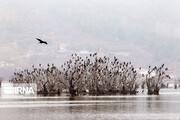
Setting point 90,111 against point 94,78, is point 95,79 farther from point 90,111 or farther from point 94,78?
point 90,111

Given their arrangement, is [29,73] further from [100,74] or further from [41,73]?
[100,74]

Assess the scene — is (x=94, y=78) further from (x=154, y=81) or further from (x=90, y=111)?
(x=90, y=111)

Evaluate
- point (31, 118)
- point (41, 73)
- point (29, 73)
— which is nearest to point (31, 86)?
point (29, 73)

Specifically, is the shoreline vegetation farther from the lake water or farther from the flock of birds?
the lake water

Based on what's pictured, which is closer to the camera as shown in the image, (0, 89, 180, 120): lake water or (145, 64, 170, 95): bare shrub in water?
(0, 89, 180, 120): lake water

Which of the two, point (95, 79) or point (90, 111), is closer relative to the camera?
point (90, 111)

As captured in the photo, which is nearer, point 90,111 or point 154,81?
point 90,111

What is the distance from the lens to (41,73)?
267 feet

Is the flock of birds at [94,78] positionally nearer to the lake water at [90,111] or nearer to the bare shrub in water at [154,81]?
the bare shrub in water at [154,81]

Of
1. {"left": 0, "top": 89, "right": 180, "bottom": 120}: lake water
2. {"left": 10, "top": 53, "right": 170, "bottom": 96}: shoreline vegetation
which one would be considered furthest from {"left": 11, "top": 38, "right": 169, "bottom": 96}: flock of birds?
{"left": 0, "top": 89, "right": 180, "bottom": 120}: lake water

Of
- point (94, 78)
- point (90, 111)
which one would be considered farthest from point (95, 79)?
point (90, 111)

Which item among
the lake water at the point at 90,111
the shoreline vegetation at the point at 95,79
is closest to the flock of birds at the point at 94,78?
the shoreline vegetation at the point at 95,79

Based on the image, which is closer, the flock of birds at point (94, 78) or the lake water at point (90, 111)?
the lake water at point (90, 111)

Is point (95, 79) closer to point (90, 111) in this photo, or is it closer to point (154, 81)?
point (154, 81)
